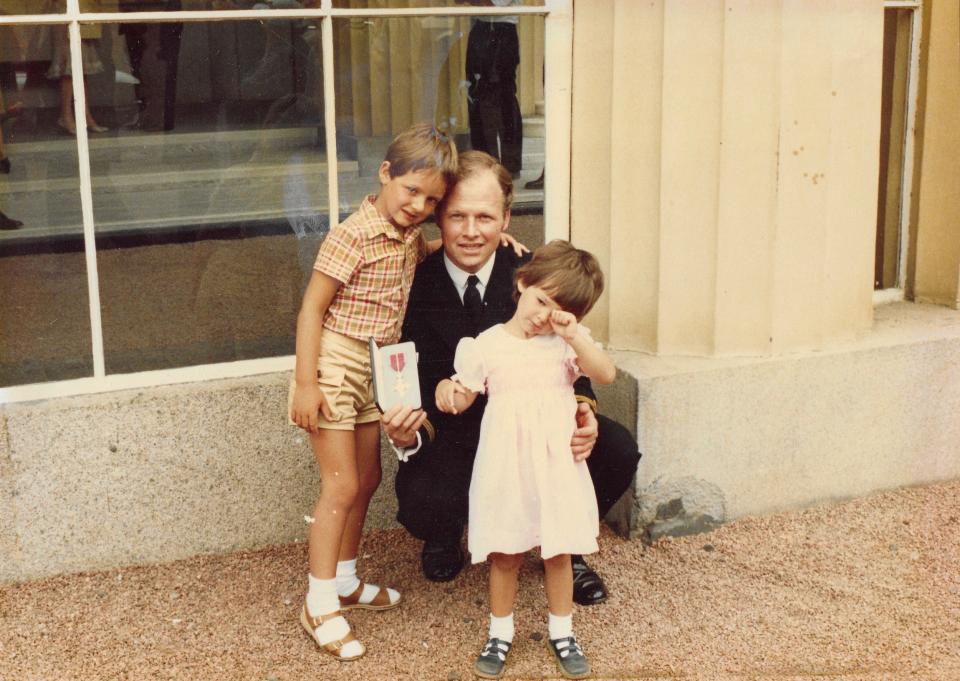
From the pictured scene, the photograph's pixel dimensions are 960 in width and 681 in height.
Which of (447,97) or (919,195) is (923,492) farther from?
(447,97)

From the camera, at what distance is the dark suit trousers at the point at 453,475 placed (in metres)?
3.62

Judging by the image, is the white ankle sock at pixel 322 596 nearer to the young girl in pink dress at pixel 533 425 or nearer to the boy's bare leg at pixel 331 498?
the boy's bare leg at pixel 331 498

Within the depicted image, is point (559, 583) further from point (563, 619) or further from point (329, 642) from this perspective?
point (329, 642)

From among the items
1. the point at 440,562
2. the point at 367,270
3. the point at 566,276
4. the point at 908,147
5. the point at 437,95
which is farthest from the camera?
the point at 908,147

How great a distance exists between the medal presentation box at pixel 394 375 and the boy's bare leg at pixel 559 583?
21.8 inches

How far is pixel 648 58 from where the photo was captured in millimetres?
3965

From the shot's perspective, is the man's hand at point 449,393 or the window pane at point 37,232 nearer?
the man's hand at point 449,393

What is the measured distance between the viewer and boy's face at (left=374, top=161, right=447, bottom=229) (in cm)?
331

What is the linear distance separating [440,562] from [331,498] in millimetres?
588

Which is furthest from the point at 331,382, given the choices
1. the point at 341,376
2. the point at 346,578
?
the point at 346,578

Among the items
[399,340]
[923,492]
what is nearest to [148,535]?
[399,340]

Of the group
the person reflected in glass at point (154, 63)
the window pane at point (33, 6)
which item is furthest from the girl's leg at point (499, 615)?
the window pane at point (33, 6)

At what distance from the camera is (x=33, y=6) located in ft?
11.7

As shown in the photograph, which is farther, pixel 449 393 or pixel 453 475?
pixel 453 475
